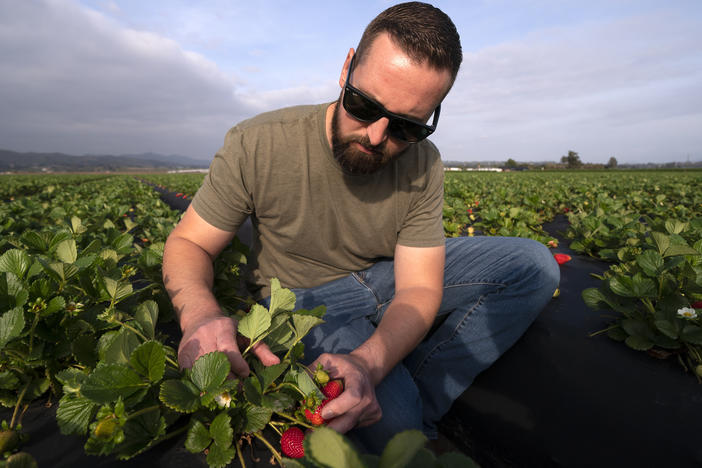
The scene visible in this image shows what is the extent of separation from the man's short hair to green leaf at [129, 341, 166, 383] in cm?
141

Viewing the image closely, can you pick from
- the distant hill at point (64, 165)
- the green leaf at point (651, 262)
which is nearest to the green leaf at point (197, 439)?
the green leaf at point (651, 262)

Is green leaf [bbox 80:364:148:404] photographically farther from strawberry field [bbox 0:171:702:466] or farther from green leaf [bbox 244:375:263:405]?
green leaf [bbox 244:375:263:405]

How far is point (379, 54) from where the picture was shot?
1.52 metres

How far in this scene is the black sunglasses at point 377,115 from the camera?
61.3 inches

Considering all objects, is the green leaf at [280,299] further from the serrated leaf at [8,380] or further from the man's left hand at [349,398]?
the serrated leaf at [8,380]

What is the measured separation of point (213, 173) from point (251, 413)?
1206mm

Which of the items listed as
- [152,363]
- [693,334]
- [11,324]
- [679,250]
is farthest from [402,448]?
[679,250]

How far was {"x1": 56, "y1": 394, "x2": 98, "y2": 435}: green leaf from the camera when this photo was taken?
79 cm

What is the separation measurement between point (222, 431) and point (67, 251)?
95 cm

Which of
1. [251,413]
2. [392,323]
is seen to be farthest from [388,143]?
[251,413]

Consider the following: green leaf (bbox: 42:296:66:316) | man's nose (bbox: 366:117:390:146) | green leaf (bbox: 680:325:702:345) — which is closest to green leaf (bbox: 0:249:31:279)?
green leaf (bbox: 42:296:66:316)

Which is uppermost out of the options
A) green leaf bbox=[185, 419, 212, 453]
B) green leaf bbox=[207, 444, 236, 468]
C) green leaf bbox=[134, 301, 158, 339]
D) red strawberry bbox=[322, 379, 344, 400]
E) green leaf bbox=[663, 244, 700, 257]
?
green leaf bbox=[663, 244, 700, 257]

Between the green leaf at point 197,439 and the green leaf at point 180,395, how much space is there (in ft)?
0.28

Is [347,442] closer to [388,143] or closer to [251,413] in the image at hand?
[251,413]
